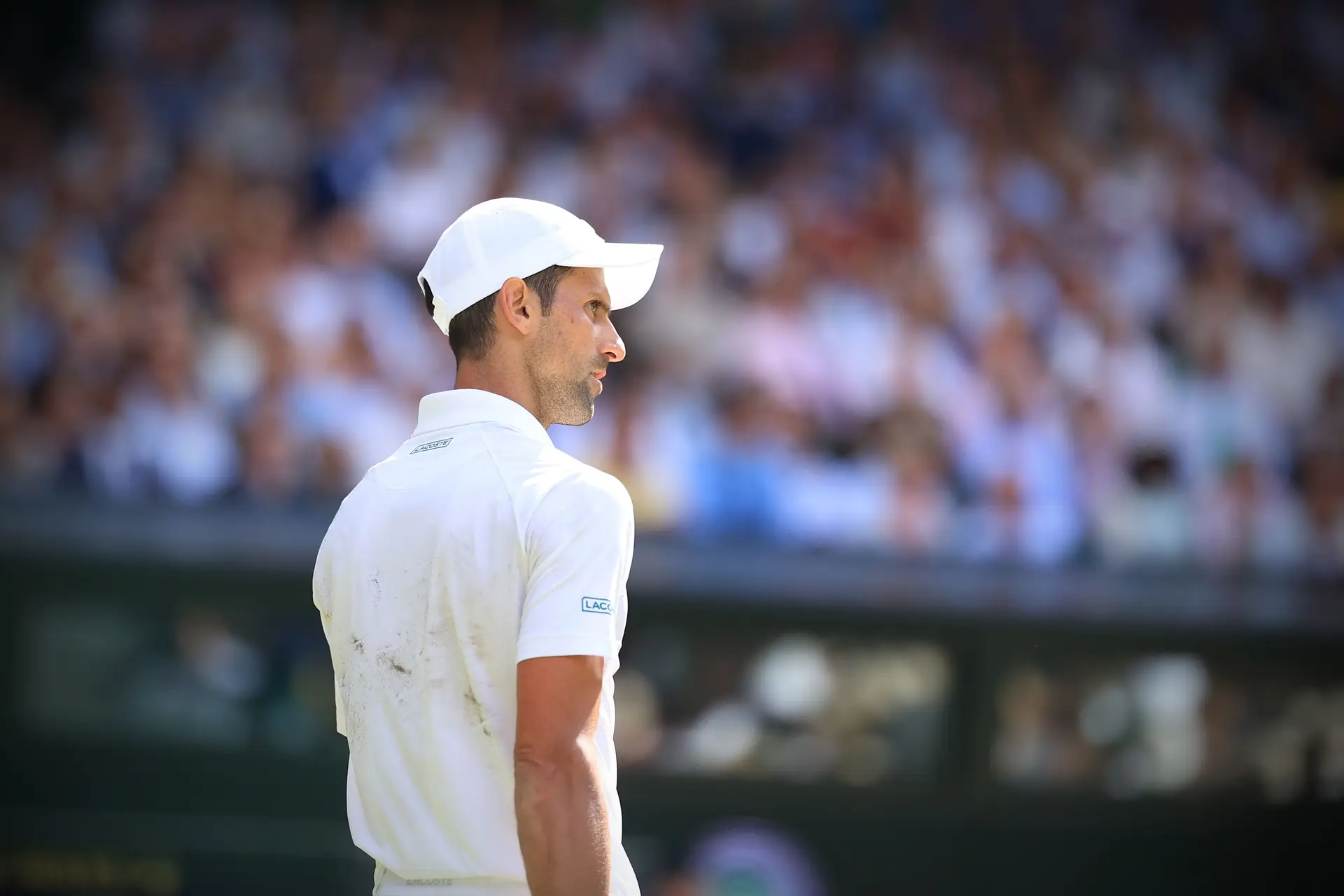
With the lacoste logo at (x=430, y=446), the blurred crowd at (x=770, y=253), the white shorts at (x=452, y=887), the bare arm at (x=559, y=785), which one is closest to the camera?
the bare arm at (x=559, y=785)

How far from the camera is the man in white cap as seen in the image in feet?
6.12

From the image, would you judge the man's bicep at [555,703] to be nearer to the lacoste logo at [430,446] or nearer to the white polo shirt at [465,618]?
the white polo shirt at [465,618]

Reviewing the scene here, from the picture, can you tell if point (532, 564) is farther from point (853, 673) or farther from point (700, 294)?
point (700, 294)

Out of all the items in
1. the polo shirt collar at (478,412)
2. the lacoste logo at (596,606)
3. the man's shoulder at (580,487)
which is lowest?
the lacoste logo at (596,606)

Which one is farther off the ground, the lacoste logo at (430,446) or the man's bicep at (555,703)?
the lacoste logo at (430,446)

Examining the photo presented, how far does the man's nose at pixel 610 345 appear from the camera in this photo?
2.16 meters

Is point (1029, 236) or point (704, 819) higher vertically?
point (1029, 236)

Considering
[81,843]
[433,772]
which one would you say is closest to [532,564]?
[433,772]

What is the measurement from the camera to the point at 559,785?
6.05 ft

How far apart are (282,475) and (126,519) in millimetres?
634

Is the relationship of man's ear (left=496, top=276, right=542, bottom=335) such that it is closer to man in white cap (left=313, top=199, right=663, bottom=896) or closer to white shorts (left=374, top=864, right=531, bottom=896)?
man in white cap (left=313, top=199, right=663, bottom=896)

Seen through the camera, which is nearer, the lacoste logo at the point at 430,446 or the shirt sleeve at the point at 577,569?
the shirt sleeve at the point at 577,569

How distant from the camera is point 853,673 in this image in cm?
562

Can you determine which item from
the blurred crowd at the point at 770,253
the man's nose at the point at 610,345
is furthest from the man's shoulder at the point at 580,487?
the blurred crowd at the point at 770,253
